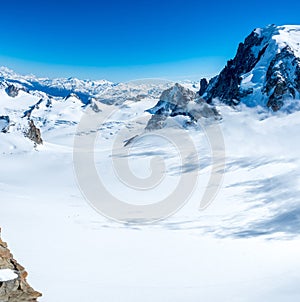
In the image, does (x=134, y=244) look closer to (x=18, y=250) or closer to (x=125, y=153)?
(x=18, y=250)

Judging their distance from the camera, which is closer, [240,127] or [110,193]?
[110,193]

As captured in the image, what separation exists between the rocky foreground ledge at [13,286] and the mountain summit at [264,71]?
77.5 metres

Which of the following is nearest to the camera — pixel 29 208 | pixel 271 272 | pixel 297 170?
pixel 271 272

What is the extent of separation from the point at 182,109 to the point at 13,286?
9274cm

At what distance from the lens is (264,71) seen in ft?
282

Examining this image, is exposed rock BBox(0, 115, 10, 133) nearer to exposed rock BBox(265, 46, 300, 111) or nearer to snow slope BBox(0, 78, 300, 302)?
snow slope BBox(0, 78, 300, 302)

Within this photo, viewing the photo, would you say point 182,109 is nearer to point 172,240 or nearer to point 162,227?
point 162,227

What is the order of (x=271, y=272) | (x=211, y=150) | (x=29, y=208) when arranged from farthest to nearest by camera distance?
1. (x=211, y=150)
2. (x=29, y=208)
3. (x=271, y=272)

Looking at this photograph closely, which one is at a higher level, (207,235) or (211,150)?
(211,150)

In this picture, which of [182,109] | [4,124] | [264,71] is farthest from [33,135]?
[264,71]

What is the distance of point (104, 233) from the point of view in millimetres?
21641

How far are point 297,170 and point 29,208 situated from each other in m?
28.6

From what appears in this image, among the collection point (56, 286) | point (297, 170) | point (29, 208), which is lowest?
point (56, 286)

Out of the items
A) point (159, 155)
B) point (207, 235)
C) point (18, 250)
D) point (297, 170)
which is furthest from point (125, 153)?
point (18, 250)
